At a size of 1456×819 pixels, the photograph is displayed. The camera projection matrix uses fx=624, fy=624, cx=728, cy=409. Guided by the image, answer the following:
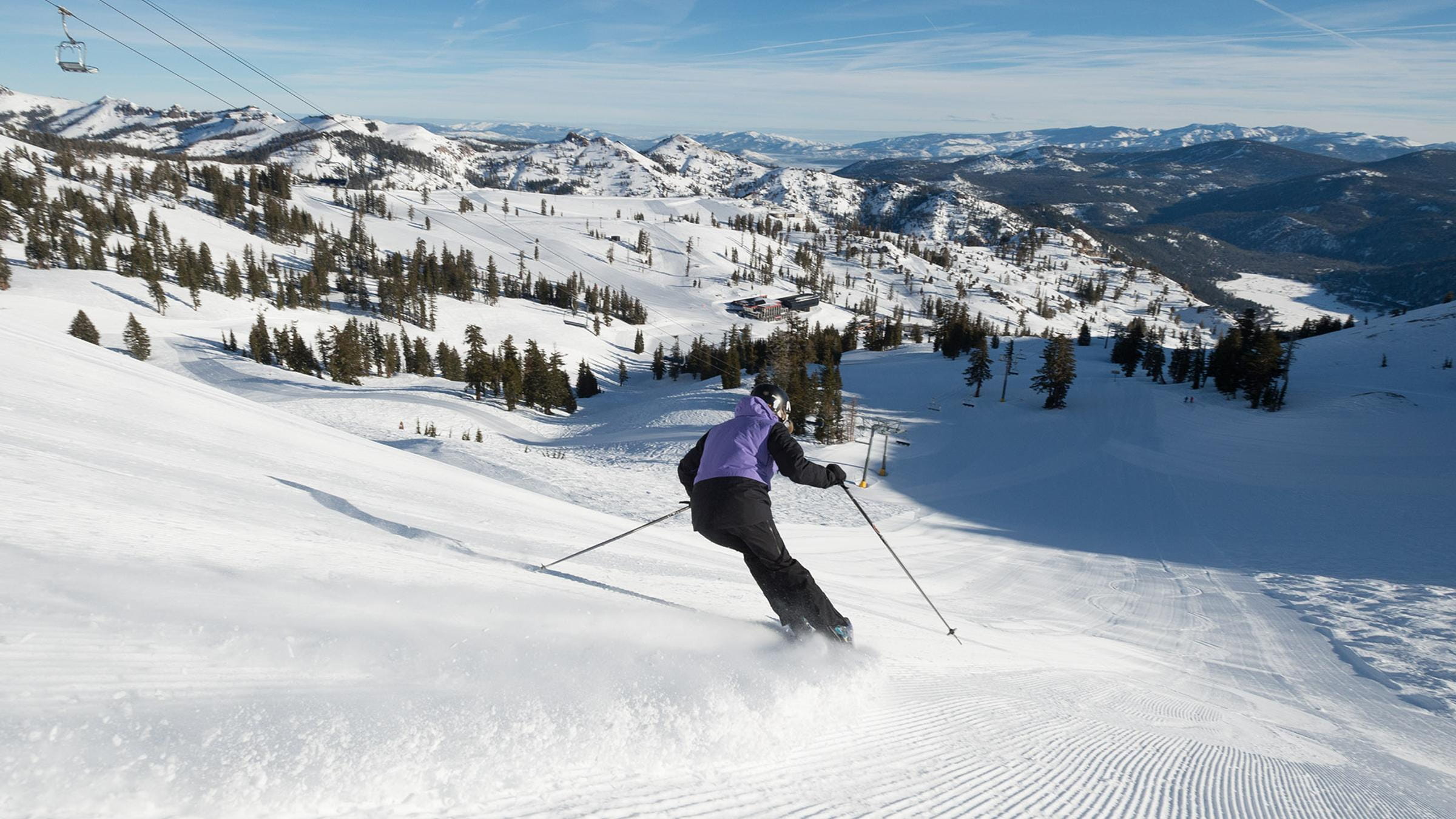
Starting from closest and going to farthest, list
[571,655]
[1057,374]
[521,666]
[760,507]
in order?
[521,666], [571,655], [760,507], [1057,374]

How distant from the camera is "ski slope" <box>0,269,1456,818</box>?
8.73 ft

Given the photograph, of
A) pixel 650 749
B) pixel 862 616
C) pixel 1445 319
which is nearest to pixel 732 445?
pixel 650 749

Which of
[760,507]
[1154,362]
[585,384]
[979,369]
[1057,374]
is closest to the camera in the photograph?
[760,507]

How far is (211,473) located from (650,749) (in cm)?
637

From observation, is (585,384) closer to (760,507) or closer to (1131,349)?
(1131,349)

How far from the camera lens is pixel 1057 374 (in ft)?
188

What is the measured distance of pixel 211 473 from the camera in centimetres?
684

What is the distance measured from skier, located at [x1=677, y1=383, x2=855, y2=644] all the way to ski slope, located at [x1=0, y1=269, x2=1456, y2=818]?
351mm

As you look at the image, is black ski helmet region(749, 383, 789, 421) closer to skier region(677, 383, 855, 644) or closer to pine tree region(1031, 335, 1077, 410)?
skier region(677, 383, 855, 644)

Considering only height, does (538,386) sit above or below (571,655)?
below

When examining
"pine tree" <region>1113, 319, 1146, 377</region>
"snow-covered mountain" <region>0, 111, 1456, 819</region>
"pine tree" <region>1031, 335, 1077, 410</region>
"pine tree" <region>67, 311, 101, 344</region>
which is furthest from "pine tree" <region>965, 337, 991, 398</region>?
"pine tree" <region>67, 311, 101, 344</region>

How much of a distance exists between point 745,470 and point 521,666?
8.24 ft

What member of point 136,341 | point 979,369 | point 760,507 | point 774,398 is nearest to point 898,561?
point 760,507

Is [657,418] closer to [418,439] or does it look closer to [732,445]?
[418,439]
